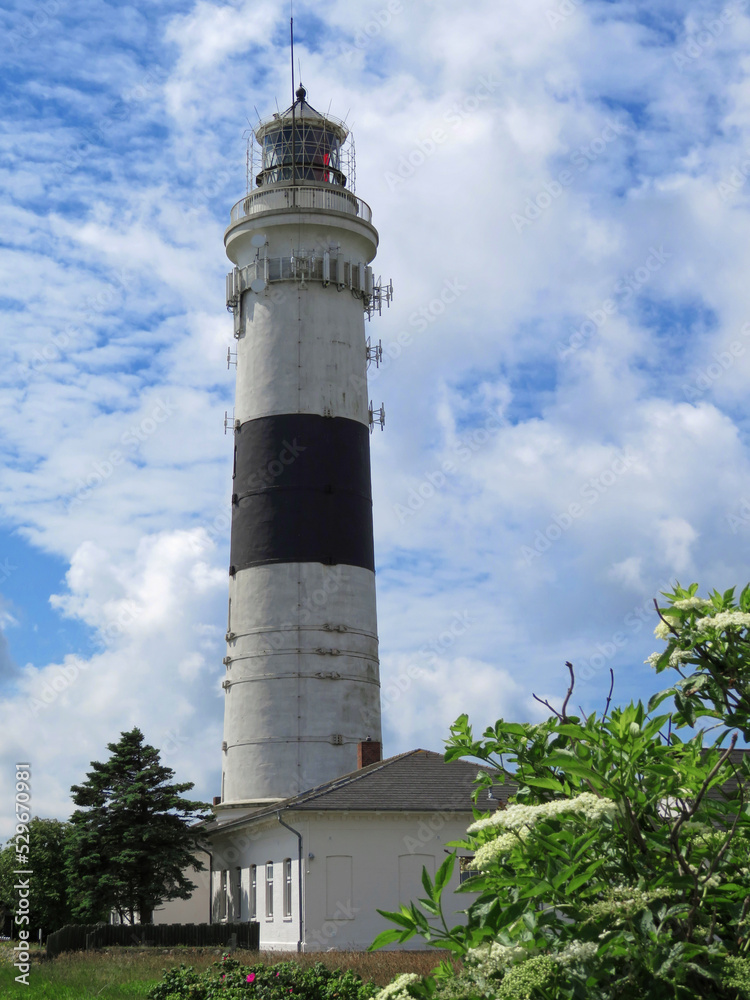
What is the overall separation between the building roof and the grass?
3.94 meters

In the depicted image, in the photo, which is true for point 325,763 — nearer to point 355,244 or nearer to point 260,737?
point 260,737

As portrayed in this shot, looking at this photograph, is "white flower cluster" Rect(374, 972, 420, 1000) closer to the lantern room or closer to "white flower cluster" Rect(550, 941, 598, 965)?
"white flower cluster" Rect(550, 941, 598, 965)

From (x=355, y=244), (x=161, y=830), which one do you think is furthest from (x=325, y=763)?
(x=355, y=244)

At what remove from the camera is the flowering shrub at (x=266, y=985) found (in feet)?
51.4

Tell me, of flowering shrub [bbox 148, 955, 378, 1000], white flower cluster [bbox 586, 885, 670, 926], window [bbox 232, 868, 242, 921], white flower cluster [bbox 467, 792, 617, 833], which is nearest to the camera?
white flower cluster [bbox 586, 885, 670, 926]

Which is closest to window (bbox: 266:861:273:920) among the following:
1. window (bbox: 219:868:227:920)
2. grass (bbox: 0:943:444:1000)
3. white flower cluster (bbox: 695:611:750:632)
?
grass (bbox: 0:943:444:1000)

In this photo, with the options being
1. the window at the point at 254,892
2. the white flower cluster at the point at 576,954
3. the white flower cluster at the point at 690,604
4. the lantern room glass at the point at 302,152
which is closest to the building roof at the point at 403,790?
the window at the point at 254,892

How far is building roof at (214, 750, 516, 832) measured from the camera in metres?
31.6

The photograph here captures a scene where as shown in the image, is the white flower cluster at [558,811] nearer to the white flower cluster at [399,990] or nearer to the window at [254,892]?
the white flower cluster at [399,990]

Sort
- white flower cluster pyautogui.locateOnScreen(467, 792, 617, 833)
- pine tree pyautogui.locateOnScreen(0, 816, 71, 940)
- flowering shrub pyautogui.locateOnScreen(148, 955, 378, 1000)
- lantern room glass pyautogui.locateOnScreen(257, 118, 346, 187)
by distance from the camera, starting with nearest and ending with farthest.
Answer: white flower cluster pyautogui.locateOnScreen(467, 792, 617, 833) → flowering shrub pyautogui.locateOnScreen(148, 955, 378, 1000) → pine tree pyautogui.locateOnScreen(0, 816, 71, 940) → lantern room glass pyautogui.locateOnScreen(257, 118, 346, 187)

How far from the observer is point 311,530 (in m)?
39.2

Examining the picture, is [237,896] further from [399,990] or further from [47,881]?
[399,990]

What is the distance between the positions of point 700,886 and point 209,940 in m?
31.3

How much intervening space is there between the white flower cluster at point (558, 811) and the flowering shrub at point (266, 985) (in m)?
9.44
